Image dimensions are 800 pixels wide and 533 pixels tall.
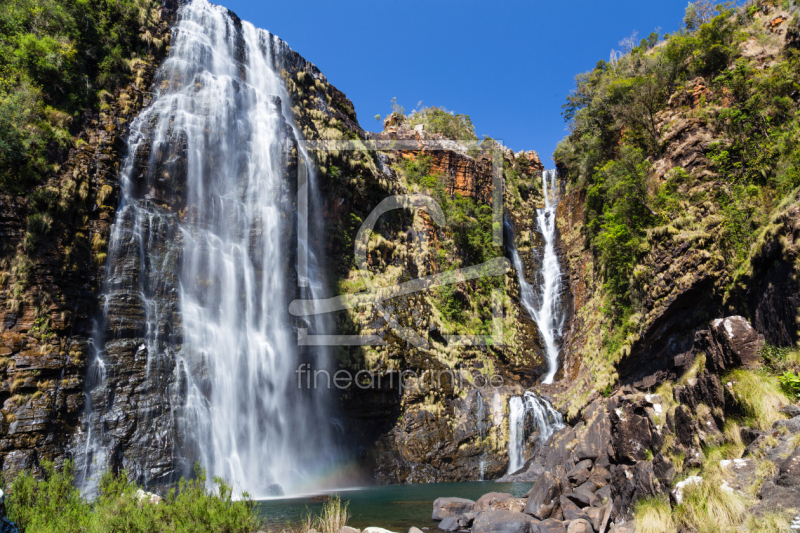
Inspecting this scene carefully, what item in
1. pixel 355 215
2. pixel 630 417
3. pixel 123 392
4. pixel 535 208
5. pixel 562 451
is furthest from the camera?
pixel 535 208

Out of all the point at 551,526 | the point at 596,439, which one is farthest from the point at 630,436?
the point at 596,439

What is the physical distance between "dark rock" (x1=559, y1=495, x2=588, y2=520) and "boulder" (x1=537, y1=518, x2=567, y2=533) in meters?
0.47

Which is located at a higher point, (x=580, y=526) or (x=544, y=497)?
(x=544, y=497)

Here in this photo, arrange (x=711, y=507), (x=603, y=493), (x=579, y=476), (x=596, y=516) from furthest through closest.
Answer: (x=579, y=476), (x=603, y=493), (x=596, y=516), (x=711, y=507)

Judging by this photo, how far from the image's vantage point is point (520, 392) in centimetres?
2714

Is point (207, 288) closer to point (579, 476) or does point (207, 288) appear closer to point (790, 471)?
point (579, 476)

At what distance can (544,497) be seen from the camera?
41.3 feet

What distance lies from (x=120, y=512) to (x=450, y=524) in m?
8.94

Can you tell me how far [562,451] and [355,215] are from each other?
19.2 metres

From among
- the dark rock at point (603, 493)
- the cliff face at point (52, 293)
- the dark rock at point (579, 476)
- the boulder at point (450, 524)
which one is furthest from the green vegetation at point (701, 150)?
the cliff face at point (52, 293)

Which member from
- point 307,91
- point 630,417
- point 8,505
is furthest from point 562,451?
point 307,91

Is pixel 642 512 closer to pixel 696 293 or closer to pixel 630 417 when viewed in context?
pixel 630 417

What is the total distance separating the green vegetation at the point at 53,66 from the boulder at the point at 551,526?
21819 mm

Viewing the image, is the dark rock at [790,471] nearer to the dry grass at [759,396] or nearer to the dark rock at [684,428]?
the dry grass at [759,396]
